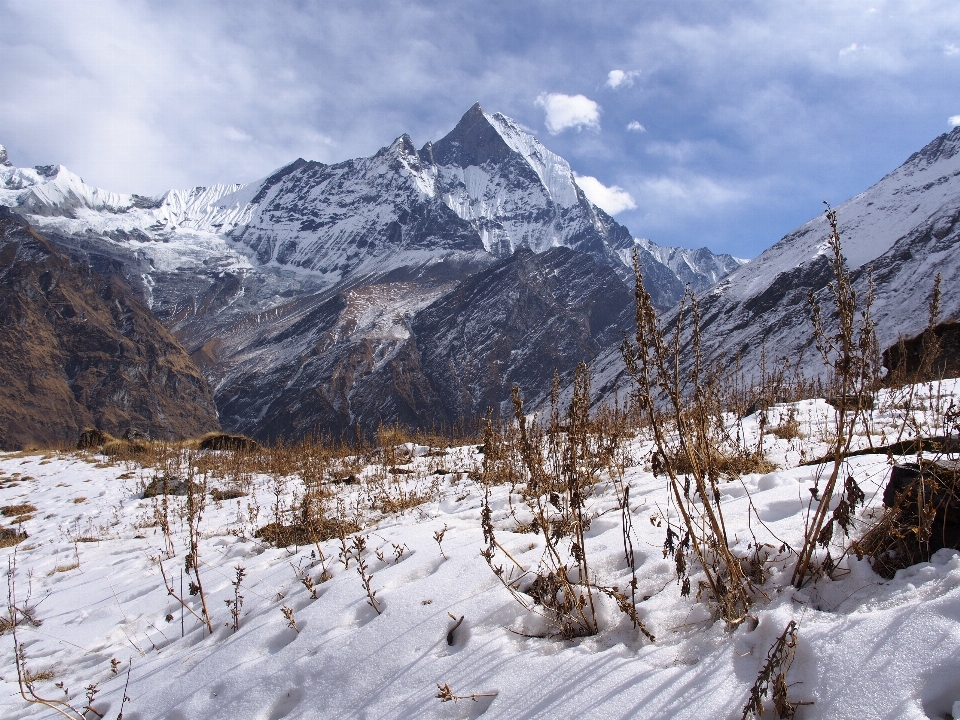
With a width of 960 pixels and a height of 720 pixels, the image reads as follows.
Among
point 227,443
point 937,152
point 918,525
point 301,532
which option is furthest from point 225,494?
point 937,152

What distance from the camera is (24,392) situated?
278 feet

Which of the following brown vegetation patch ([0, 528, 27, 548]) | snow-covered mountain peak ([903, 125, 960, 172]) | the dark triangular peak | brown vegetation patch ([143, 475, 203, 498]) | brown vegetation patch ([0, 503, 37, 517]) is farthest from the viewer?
the dark triangular peak

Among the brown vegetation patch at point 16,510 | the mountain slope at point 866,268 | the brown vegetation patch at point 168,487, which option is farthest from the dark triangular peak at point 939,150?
the brown vegetation patch at point 16,510

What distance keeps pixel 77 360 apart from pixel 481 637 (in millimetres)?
123585

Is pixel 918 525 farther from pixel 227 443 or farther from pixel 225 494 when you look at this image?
pixel 227 443

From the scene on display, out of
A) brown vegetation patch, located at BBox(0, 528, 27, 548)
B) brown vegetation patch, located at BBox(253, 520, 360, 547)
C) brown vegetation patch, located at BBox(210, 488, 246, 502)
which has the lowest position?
brown vegetation patch, located at BBox(0, 528, 27, 548)

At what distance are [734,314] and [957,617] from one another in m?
92.0

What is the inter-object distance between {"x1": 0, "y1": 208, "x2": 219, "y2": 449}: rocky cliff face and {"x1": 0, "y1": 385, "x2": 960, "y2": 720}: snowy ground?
97699mm

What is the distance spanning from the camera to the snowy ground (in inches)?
67.9

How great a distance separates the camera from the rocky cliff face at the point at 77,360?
85.4 metres

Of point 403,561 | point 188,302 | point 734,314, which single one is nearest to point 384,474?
point 403,561

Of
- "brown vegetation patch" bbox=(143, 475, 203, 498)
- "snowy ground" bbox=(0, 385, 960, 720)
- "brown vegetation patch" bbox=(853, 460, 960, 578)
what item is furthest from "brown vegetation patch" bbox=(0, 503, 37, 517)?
"brown vegetation patch" bbox=(853, 460, 960, 578)

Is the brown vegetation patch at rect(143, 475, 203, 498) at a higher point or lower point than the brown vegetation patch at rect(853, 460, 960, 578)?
lower

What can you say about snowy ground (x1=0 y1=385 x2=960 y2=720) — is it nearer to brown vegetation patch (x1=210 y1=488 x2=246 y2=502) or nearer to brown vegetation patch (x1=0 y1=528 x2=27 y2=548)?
brown vegetation patch (x1=0 y1=528 x2=27 y2=548)
